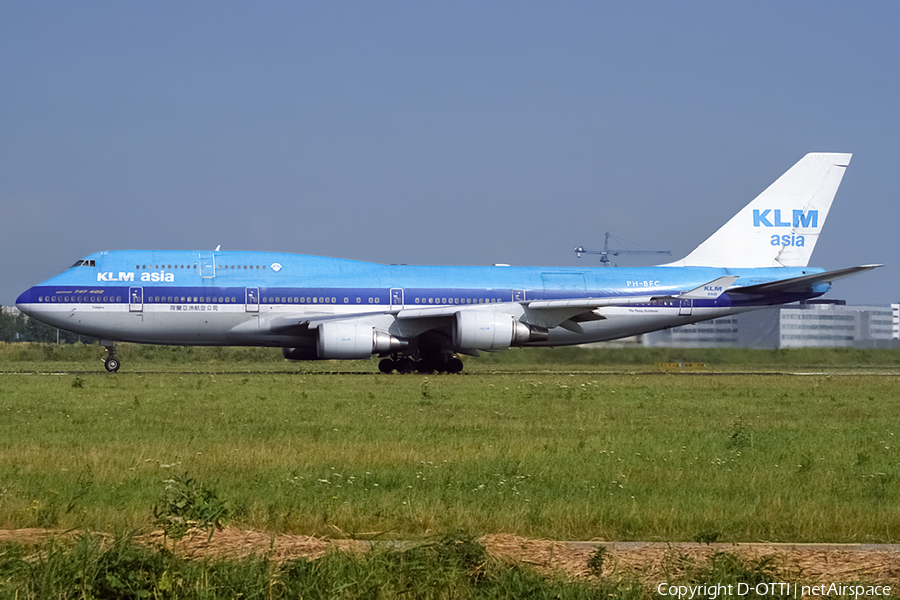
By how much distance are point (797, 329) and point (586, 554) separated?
1661 inches

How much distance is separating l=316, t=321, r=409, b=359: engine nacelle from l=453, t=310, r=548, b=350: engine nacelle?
7.54ft

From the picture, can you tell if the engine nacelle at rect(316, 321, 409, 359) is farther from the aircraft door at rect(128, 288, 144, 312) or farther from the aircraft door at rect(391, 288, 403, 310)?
the aircraft door at rect(128, 288, 144, 312)

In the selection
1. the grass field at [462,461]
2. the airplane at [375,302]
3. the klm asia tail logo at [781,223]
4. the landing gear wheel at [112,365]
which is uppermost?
the klm asia tail logo at [781,223]

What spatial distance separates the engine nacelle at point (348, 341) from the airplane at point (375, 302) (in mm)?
35

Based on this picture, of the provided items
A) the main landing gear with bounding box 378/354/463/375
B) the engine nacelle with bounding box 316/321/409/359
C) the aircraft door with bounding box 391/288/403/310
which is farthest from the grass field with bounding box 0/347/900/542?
the main landing gear with bounding box 378/354/463/375

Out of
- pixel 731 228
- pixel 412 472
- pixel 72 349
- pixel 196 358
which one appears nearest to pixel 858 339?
pixel 731 228

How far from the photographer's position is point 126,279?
3153 centimetres

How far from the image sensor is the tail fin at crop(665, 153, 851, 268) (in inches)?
1497

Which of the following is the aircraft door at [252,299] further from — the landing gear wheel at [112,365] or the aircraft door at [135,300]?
the landing gear wheel at [112,365]

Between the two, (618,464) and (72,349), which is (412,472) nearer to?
(618,464)

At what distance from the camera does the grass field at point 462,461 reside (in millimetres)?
8469

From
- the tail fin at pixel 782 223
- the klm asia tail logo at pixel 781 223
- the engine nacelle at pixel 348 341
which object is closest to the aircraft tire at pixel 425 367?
the engine nacelle at pixel 348 341

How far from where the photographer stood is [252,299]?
104ft

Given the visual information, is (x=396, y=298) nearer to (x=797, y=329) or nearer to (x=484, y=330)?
(x=484, y=330)
